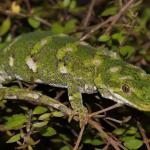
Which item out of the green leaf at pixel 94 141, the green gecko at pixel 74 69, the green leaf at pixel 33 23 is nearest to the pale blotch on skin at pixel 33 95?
the green gecko at pixel 74 69

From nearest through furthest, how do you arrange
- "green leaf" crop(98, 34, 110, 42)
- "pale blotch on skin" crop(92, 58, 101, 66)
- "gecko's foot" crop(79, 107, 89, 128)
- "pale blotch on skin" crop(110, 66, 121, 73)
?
"gecko's foot" crop(79, 107, 89, 128)
"pale blotch on skin" crop(110, 66, 121, 73)
"pale blotch on skin" crop(92, 58, 101, 66)
"green leaf" crop(98, 34, 110, 42)

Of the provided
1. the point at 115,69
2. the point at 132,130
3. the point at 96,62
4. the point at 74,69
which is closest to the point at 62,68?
the point at 74,69

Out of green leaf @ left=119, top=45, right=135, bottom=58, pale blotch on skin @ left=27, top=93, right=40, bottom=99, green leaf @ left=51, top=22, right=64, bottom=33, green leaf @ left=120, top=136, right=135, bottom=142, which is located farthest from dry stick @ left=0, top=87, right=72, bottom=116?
green leaf @ left=51, top=22, right=64, bottom=33

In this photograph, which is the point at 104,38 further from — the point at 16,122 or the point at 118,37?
the point at 16,122

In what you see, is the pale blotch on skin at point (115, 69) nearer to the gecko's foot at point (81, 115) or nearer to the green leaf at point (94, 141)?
the gecko's foot at point (81, 115)

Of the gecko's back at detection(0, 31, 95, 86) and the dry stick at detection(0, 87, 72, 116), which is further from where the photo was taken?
the gecko's back at detection(0, 31, 95, 86)

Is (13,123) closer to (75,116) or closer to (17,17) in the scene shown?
(75,116)

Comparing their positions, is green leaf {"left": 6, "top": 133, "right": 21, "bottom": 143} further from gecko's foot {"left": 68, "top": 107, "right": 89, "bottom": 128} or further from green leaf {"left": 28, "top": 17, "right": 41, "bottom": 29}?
green leaf {"left": 28, "top": 17, "right": 41, "bottom": 29}

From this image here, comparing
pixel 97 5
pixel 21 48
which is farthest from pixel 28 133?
pixel 97 5
